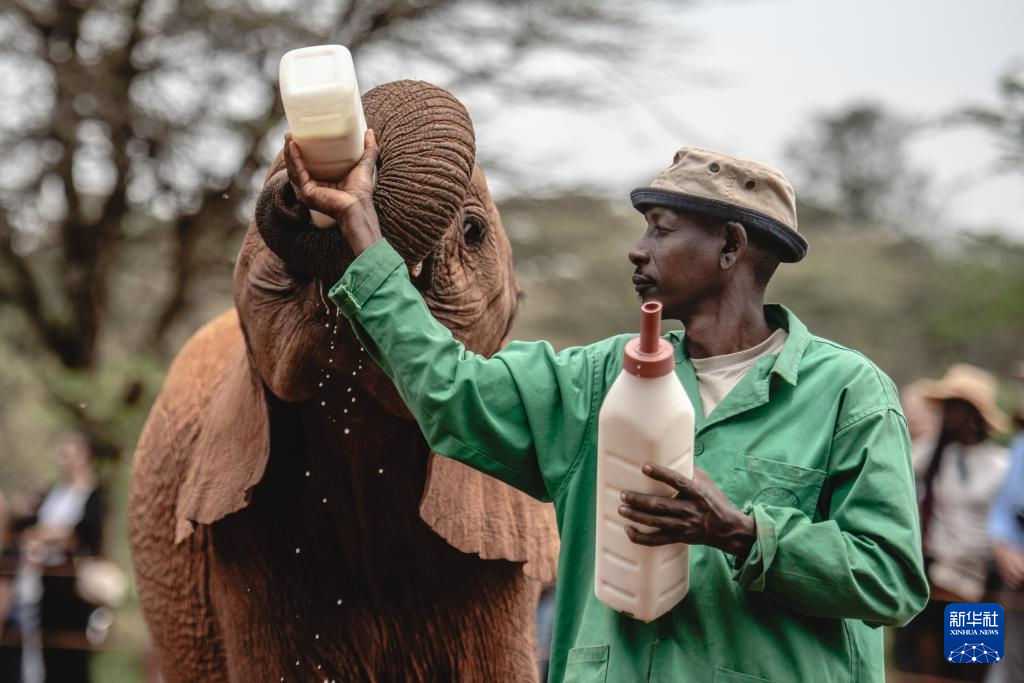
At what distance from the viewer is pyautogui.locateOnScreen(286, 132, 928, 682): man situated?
2.35 metres

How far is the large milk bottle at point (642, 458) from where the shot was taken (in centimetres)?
227

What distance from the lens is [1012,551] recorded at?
5258 mm

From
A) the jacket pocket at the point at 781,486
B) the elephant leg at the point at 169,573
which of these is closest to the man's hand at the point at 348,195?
the jacket pocket at the point at 781,486

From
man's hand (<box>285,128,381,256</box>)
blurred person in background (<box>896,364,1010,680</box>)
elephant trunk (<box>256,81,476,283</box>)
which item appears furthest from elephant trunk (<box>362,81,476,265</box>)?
blurred person in background (<box>896,364,1010,680</box>)

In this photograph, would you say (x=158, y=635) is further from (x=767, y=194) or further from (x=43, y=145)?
(x=43, y=145)

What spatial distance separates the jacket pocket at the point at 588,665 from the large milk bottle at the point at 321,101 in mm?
1044

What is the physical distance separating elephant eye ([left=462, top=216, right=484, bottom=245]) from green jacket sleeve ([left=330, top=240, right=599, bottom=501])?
0.66m

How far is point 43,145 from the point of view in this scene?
12.3 metres

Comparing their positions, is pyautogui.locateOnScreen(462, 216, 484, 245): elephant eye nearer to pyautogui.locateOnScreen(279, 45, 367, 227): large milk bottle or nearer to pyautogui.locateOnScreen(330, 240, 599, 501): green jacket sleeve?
pyautogui.locateOnScreen(330, 240, 599, 501): green jacket sleeve

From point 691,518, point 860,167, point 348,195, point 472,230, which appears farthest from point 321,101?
point 860,167

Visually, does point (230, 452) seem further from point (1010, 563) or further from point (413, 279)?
point (1010, 563)

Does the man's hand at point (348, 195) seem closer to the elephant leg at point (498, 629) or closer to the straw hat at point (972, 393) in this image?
the elephant leg at point (498, 629)

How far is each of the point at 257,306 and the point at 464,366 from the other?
0.90 metres

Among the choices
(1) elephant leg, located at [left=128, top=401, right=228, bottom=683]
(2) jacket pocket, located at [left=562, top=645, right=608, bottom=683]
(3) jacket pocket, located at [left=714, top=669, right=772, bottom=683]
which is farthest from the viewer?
(1) elephant leg, located at [left=128, top=401, right=228, bottom=683]
